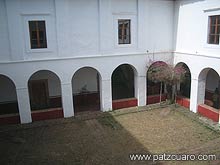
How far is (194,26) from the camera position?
1404 centimetres

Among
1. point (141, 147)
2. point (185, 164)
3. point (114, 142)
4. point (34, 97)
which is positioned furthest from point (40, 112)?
point (185, 164)

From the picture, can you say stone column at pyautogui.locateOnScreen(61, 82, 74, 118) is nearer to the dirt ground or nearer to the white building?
the white building

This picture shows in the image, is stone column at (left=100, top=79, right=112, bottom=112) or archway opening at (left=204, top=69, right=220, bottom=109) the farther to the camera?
archway opening at (left=204, top=69, right=220, bottom=109)

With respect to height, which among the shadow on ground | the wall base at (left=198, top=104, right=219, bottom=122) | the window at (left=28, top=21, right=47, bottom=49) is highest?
the window at (left=28, top=21, right=47, bottom=49)

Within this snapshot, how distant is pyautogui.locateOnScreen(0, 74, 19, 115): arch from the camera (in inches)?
602

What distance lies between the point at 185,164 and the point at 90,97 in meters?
9.35

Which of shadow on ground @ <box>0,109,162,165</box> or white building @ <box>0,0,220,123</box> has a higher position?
white building @ <box>0,0,220,123</box>

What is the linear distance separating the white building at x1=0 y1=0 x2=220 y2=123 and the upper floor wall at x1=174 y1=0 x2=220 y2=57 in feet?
0.17

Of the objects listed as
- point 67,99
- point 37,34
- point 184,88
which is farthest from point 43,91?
point 184,88

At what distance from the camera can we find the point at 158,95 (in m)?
16.8

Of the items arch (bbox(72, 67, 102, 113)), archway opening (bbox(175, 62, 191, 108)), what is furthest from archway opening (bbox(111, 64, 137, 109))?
archway opening (bbox(175, 62, 191, 108))

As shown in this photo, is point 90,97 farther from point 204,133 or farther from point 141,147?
point 204,133

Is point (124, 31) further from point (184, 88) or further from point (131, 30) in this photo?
point (184, 88)

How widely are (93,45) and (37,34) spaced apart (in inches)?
131
